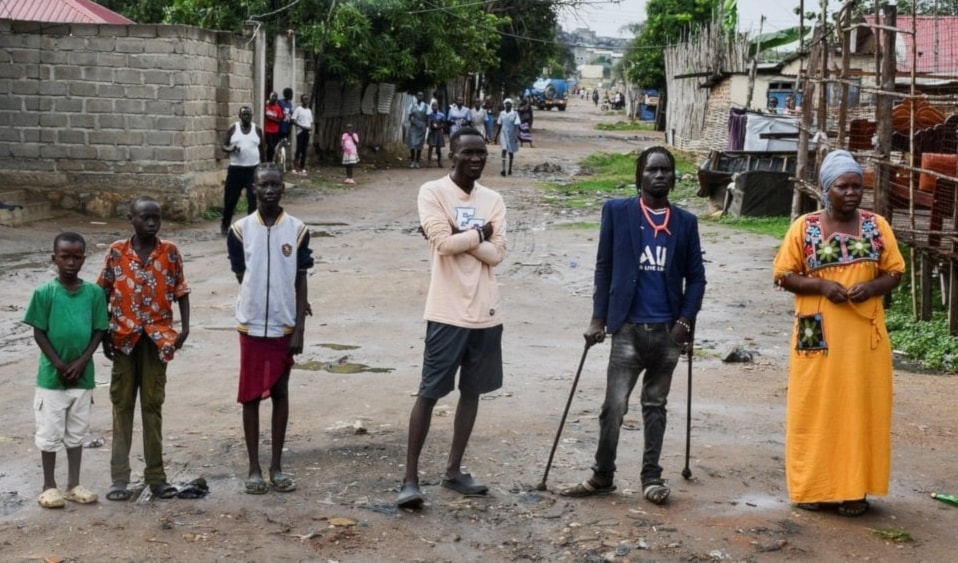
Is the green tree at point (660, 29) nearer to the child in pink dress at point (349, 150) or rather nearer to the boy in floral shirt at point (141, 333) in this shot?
the child in pink dress at point (349, 150)

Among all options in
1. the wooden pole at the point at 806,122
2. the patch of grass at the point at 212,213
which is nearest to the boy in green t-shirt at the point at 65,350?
the wooden pole at the point at 806,122

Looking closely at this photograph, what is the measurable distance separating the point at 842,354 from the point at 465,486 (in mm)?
1734

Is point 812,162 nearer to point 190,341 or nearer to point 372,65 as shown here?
point 190,341

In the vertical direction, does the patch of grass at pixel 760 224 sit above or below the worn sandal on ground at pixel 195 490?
above

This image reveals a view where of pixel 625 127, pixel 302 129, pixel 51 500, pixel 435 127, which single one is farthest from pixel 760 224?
pixel 625 127

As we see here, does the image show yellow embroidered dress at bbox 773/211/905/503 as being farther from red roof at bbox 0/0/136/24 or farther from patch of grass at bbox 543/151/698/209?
red roof at bbox 0/0/136/24

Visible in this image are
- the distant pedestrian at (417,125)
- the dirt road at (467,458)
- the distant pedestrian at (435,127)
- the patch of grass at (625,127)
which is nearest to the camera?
the dirt road at (467,458)

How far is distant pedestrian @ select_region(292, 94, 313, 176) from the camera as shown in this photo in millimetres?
24125

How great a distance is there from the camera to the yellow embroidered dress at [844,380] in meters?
5.12

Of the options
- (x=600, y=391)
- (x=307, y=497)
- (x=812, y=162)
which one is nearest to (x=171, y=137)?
(x=812, y=162)

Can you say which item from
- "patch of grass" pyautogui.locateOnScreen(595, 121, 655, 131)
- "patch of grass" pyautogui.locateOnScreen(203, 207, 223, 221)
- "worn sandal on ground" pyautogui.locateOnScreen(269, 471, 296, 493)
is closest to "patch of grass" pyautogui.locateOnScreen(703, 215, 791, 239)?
"patch of grass" pyautogui.locateOnScreen(203, 207, 223, 221)

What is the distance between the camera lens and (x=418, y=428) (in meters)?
5.35

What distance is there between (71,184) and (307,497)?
12.3 m

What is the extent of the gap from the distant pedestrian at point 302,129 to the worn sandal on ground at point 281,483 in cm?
1905
